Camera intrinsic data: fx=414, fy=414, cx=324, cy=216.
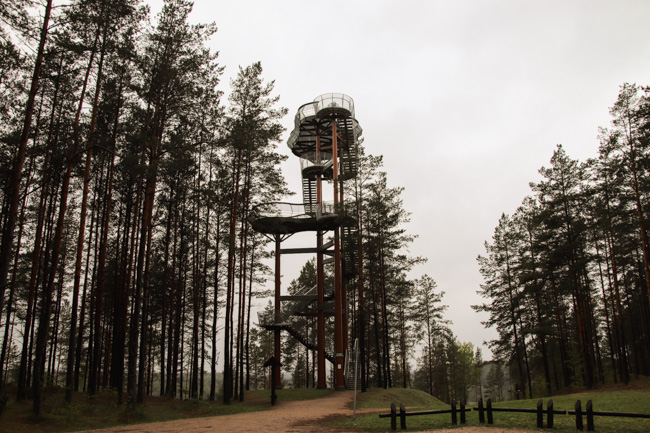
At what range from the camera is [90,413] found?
44.7ft

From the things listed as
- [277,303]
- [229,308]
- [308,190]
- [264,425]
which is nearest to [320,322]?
Answer: [277,303]

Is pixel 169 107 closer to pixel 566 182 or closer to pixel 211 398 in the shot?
pixel 211 398

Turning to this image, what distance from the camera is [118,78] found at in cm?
1622

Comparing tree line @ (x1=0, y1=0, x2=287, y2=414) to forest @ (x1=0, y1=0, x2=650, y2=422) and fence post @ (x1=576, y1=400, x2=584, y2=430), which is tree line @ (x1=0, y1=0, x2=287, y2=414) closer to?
forest @ (x1=0, y1=0, x2=650, y2=422)

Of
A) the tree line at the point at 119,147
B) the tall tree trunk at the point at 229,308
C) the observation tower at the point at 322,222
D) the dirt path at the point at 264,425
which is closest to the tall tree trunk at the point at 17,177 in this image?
the tree line at the point at 119,147

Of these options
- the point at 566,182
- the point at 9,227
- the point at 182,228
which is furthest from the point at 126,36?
the point at 566,182

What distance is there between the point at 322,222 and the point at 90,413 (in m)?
15.7

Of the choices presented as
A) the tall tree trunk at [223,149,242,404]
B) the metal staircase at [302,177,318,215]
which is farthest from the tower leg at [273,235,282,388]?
the tall tree trunk at [223,149,242,404]

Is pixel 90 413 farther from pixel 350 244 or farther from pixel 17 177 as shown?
pixel 350 244

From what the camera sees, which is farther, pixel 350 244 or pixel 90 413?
pixel 350 244

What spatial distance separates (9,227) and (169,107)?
7443mm

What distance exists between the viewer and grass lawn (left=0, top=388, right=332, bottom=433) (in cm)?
1138

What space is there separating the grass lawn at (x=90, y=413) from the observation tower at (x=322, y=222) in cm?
650

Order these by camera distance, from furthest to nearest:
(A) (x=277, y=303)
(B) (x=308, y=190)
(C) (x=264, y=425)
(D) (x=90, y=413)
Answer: (B) (x=308, y=190) → (A) (x=277, y=303) → (D) (x=90, y=413) → (C) (x=264, y=425)
